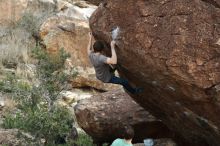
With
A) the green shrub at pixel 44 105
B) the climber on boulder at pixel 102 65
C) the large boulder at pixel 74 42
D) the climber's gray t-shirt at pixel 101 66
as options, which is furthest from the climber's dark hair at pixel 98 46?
the large boulder at pixel 74 42

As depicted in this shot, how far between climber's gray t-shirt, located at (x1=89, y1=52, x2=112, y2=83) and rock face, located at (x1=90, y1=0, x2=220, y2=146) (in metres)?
0.24

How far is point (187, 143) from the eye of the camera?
9.36 metres

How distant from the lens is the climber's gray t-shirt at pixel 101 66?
760 cm

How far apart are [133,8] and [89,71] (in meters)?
8.87

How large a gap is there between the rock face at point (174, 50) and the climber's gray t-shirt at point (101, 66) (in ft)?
0.78

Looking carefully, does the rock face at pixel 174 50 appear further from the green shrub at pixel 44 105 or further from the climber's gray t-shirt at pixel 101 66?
the green shrub at pixel 44 105

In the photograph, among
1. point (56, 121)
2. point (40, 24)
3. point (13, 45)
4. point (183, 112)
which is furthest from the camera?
point (40, 24)

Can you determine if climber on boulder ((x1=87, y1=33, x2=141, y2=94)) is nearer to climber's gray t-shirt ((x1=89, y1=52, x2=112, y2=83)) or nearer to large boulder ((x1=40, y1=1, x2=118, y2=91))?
climber's gray t-shirt ((x1=89, y1=52, x2=112, y2=83))

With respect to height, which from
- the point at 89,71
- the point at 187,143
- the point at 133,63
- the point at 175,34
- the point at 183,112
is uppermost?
the point at 175,34

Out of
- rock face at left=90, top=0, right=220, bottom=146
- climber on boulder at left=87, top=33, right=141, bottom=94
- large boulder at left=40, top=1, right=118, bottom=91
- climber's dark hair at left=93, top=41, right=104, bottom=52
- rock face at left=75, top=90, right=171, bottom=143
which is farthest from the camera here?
large boulder at left=40, top=1, right=118, bottom=91

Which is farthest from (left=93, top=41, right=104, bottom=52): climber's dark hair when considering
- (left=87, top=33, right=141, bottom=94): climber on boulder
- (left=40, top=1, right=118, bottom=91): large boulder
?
(left=40, top=1, right=118, bottom=91): large boulder

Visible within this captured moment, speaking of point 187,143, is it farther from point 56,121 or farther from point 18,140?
point 18,140

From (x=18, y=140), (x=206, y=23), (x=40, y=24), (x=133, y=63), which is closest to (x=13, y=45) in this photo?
(x=40, y=24)

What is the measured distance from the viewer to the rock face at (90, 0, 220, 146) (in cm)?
646
